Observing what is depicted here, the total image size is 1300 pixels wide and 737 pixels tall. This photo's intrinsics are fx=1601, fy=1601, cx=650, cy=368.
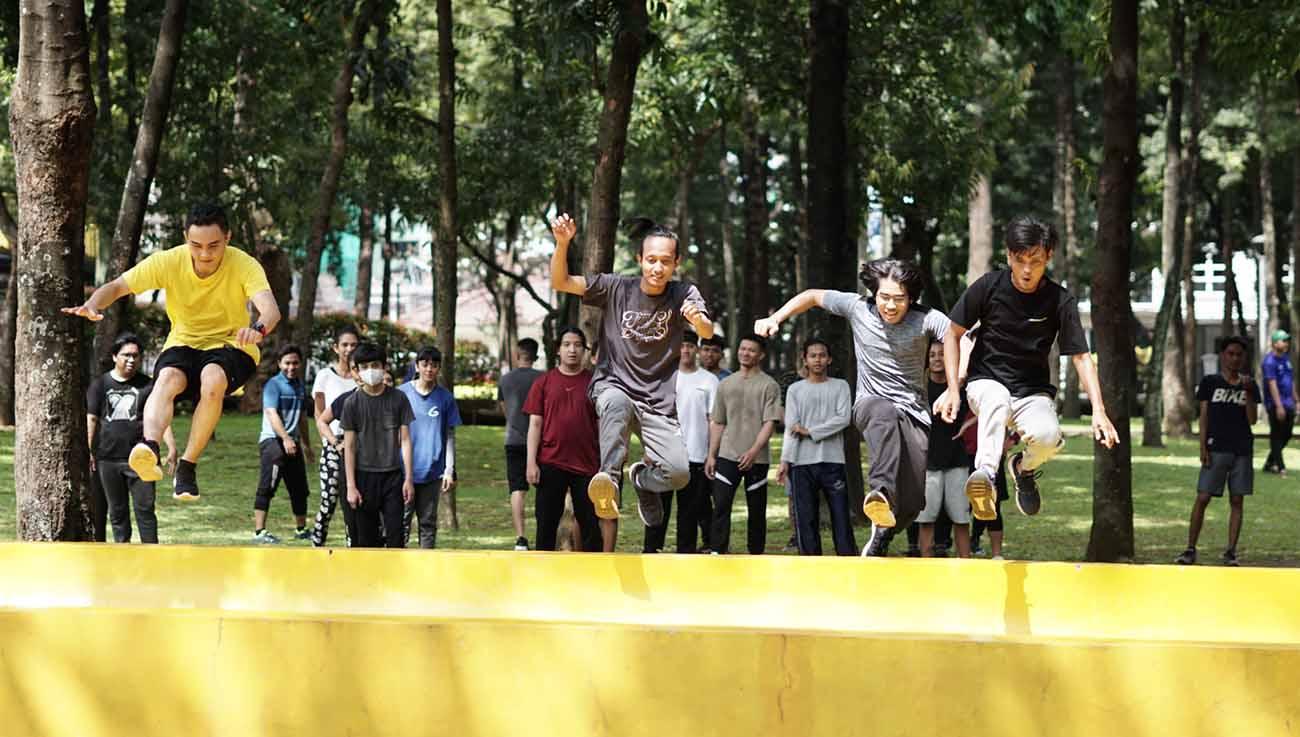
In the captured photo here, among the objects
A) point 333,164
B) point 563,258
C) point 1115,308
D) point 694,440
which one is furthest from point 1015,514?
point 563,258

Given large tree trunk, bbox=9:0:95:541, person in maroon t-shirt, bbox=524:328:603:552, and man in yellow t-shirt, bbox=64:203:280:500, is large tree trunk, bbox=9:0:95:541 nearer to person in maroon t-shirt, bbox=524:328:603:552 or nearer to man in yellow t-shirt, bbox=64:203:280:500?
man in yellow t-shirt, bbox=64:203:280:500

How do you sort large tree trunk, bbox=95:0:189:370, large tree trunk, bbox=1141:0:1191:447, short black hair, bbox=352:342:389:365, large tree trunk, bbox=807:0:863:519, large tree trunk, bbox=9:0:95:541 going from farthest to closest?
1. large tree trunk, bbox=1141:0:1191:447
2. large tree trunk, bbox=807:0:863:519
3. large tree trunk, bbox=95:0:189:370
4. short black hair, bbox=352:342:389:365
5. large tree trunk, bbox=9:0:95:541

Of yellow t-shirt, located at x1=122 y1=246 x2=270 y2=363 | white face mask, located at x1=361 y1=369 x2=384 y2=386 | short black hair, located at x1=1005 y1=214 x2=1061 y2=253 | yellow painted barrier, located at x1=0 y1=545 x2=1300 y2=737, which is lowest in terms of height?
yellow painted barrier, located at x1=0 y1=545 x2=1300 y2=737

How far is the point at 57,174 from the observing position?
9250mm

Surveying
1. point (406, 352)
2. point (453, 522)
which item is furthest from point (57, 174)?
point (406, 352)

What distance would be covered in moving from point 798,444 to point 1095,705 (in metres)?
6.83

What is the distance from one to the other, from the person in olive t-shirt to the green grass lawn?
230 inches

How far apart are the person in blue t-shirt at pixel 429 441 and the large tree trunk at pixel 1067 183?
26260 mm

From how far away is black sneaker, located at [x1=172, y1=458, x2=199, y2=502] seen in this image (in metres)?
8.83

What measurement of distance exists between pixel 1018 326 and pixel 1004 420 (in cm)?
49

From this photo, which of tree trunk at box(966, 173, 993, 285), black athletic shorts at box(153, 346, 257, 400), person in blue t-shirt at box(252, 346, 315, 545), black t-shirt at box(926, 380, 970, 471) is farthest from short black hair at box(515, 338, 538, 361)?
tree trunk at box(966, 173, 993, 285)

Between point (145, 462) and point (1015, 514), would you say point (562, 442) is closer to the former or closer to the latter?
point (145, 462)

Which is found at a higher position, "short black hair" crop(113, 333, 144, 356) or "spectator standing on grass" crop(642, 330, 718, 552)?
"short black hair" crop(113, 333, 144, 356)

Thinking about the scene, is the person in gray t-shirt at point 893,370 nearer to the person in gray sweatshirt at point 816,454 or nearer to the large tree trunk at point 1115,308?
the person in gray sweatshirt at point 816,454
